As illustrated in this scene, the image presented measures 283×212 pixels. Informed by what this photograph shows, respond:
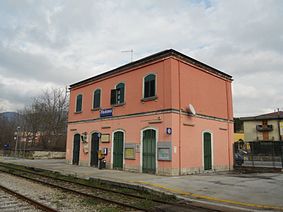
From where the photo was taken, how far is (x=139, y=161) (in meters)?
16.8

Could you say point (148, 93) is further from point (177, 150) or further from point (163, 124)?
point (177, 150)

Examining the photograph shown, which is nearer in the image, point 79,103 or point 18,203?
point 18,203

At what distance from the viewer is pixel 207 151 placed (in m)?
17.8

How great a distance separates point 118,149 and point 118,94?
3.99 metres

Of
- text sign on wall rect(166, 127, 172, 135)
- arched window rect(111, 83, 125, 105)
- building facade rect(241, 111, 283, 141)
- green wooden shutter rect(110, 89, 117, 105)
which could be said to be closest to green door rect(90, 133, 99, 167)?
green wooden shutter rect(110, 89, 117, 105)

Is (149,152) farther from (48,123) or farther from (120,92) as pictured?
(48,123)

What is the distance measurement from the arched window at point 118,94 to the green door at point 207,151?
629 cm

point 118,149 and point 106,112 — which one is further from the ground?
point 106,112

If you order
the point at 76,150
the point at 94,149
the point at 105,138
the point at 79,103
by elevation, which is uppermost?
the point at 79,103

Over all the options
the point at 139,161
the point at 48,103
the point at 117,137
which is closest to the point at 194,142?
the point at 139,161

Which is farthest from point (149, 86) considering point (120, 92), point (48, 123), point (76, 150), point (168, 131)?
point (48, 123)

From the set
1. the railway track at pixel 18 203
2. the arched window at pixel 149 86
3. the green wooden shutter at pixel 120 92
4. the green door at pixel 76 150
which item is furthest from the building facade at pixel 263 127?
the railway track at pixel 18 203

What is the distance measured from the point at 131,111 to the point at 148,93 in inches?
72.9

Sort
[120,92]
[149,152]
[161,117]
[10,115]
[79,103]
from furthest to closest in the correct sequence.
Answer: [10,115], [79,103], [120,92], [149,152], [161,117]
